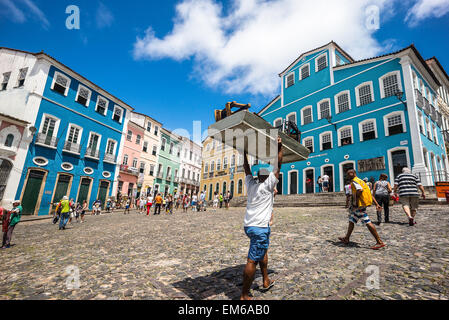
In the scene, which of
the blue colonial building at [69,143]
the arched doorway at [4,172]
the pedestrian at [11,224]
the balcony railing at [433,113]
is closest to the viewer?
the pedestrian at [11,224]

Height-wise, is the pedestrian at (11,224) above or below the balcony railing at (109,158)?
below

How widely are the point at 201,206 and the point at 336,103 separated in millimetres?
17445

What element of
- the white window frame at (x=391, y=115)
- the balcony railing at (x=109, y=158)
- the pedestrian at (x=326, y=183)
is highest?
the white window frame at (x=391, y=115)

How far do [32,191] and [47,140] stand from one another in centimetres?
444

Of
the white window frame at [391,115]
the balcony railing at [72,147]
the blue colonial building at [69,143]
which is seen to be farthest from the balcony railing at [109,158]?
the white window frame at [391,115]

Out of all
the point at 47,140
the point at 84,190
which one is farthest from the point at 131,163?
the point at 47,140

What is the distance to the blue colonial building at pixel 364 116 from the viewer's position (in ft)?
56.3

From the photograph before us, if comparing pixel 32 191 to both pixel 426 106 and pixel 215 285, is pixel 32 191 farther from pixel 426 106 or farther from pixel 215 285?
pixel 426 106

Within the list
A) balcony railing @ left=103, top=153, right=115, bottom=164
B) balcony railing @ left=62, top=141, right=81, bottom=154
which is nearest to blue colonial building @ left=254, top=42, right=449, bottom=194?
balcony railing @ left=103, top=153, right=115, bottom=164

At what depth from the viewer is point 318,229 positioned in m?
7.24

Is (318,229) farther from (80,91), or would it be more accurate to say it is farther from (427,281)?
(80,91)

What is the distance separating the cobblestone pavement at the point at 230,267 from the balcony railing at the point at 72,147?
16.1 m

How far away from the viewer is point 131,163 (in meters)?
29.5

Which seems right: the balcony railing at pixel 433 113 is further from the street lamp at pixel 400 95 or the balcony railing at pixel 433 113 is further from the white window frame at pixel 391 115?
the white window frame at pixel 391 115
